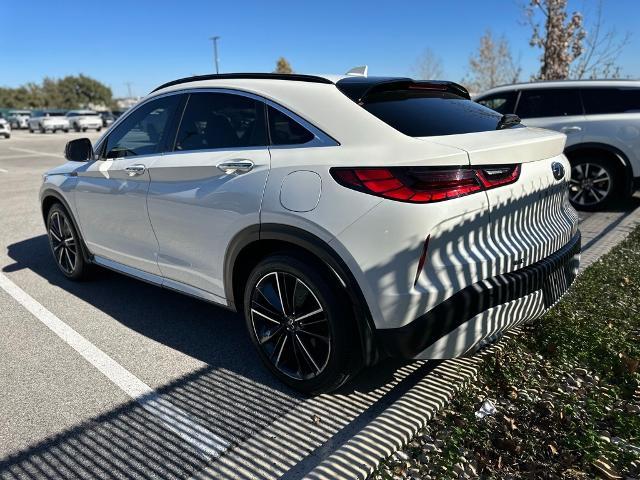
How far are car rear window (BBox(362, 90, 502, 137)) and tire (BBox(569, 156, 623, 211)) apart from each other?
4367 mm

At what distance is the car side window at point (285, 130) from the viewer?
2.71 metres

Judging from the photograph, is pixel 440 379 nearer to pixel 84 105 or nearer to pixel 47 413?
pixel 47 413

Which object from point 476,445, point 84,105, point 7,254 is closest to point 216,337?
point 476,445

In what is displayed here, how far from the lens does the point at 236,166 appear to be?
9.43ft

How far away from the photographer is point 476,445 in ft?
7.71

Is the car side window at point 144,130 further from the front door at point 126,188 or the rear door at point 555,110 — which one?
the rear door at point 555,110

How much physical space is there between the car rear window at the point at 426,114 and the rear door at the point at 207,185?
684 mm

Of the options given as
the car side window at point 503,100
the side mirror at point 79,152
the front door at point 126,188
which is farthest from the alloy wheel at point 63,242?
the car side window at point 503,100

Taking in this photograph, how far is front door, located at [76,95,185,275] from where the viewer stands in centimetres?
359

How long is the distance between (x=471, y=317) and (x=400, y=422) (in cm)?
62

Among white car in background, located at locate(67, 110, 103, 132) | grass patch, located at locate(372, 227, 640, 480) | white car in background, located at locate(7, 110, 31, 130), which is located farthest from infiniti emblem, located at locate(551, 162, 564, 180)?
white car in background, located at locate(7, 110, 31, 130)

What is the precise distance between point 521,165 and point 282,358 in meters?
1.69

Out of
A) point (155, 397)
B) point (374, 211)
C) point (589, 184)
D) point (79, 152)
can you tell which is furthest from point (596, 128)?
point (155, 397)

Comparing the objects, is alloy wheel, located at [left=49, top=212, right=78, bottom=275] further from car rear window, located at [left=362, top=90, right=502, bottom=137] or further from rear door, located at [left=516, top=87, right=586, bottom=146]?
rear door, located at [left=516, top=87, right=586, bottom=146]
